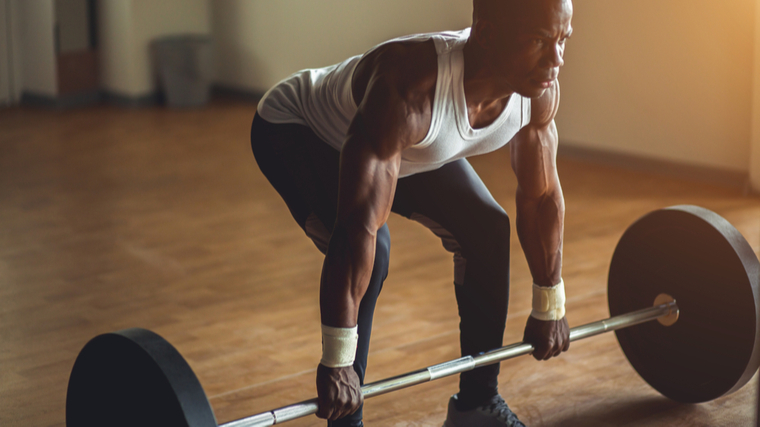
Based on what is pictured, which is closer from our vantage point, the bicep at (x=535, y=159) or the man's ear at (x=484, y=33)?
the man's ear at (x=484, y=33)

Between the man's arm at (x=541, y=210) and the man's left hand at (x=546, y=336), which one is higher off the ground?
the man's arm at (x=541, y=210)

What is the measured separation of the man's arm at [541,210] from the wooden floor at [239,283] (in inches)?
12.5

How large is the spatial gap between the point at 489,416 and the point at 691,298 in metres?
0.54

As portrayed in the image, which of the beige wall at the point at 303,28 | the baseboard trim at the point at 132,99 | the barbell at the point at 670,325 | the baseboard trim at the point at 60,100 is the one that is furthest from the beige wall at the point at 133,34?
the barbell at the point at 670,325

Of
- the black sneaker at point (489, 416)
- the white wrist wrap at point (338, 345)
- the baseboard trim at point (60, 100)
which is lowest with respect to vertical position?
the baseboard trim at point (60, 100)

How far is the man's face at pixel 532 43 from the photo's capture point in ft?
4.55

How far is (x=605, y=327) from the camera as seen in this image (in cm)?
187

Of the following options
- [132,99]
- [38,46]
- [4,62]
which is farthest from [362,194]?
[4,62]

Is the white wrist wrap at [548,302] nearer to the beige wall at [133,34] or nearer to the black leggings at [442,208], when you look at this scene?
the black leggings at [442,208]

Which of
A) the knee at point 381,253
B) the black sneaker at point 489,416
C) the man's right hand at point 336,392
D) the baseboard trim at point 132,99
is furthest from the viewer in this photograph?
the baseboard trim at point 132,99

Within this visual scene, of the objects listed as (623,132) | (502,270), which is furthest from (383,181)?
(623,132)

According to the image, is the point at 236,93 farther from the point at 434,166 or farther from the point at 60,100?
the point at 434,166

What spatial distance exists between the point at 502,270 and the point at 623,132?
2891mm

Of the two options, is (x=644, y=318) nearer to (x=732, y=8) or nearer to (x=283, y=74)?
(x=732, y=8)
